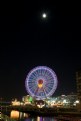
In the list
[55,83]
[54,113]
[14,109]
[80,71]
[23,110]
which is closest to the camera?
[55,83]

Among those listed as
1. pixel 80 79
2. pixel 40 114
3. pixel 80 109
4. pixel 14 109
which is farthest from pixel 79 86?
pixel 14 109

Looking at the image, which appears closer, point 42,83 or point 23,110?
point 42,83

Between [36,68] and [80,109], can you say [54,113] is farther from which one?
[36,68]

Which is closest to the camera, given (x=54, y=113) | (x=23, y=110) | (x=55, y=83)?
(x=55, y=83)

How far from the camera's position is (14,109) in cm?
17112

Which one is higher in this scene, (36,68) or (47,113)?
(36,68)

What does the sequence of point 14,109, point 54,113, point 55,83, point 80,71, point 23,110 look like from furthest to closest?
point 14,109
point 23,110
point 80,71
point 54,113
point 55,83

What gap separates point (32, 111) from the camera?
13812cm

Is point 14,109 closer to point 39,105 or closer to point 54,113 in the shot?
point 39,105

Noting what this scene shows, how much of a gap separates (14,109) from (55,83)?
212ft

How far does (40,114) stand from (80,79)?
22.4 m

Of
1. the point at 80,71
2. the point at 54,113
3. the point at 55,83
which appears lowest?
the point at 54,113

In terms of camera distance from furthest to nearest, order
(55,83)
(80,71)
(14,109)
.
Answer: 1. (14,109)
2. (80,71)
3. (55,83)

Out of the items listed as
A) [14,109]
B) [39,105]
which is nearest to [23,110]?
[39,105]
